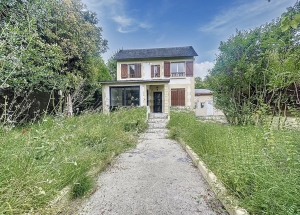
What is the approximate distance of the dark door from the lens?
571 inches

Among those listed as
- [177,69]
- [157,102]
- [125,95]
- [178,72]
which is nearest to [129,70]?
[125,95]

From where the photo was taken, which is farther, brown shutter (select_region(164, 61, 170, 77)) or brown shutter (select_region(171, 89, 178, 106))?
brown shutter (select_region(164, 61, 170, 77))

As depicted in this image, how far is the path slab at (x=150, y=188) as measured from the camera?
2033mm

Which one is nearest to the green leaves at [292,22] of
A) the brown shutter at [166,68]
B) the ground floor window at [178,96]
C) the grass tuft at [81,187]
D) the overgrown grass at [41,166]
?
the overgrown grass at [41,166]

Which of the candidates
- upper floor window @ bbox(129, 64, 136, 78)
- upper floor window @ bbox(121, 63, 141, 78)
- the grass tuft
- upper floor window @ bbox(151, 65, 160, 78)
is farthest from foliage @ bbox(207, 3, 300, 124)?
upper floor window @ bbox(129, 64, 136, 78)

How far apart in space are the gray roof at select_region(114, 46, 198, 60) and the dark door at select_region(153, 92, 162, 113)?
381cm

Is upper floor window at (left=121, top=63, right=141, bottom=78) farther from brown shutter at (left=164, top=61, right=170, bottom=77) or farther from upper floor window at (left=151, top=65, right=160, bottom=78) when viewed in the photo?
brown shutter at (left=164, top=61, right=170, bottom=77)

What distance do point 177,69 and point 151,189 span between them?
13419mm

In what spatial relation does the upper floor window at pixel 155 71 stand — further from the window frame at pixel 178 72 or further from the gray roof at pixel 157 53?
the window frame at pixel 178 72

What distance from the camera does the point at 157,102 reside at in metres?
14.5

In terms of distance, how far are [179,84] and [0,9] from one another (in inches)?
478

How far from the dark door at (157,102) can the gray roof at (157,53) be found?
3.81m

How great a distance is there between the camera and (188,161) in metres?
3.79

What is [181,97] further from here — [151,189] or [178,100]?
[151,189]
